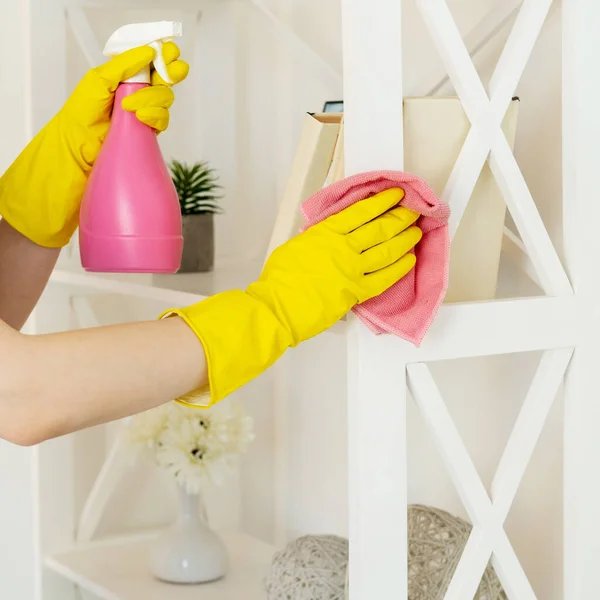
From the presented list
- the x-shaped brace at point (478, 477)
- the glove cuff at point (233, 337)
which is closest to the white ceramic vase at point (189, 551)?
the x-shaped brace at point (478, 477)

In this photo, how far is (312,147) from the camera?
3.20ft

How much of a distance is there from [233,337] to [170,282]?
0.49m

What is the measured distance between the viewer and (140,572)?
4.81 feet

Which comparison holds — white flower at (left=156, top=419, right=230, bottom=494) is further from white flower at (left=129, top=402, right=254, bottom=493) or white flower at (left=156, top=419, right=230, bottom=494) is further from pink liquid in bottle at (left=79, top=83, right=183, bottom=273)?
pink liquid in bottle at (left=79, top=83, right=183, bottom=273)

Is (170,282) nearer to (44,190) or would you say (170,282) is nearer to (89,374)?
(44,190)

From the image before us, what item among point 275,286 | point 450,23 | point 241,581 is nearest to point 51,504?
point 241,581

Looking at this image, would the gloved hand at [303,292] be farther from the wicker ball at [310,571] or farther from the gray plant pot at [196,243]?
the gray plant pot at [196,243]

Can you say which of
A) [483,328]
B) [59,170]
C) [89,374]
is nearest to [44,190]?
[59,170]

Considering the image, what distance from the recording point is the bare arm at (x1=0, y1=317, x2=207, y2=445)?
29.3 inches

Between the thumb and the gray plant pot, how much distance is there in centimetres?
42

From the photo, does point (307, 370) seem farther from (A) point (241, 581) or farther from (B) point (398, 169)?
(B) point (398, 169)

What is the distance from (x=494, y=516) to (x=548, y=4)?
19.6 inches

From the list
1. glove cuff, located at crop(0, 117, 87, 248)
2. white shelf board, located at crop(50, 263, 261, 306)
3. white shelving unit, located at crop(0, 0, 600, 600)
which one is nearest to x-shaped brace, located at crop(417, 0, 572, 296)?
white shelving unit, located at crop(0, 0, 600, 600)

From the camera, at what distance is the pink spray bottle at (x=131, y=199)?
3.07 ft
